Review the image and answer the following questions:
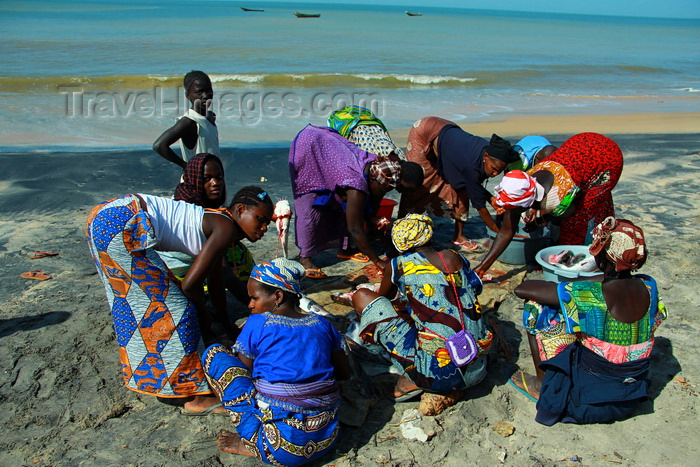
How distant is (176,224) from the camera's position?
9.51 feet

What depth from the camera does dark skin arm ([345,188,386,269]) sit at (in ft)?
14.3

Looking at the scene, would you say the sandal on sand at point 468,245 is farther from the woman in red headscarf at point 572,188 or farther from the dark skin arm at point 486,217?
the woman in red headscarf at point 572,188

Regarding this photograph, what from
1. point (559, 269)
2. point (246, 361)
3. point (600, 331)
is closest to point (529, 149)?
point (559, 269)

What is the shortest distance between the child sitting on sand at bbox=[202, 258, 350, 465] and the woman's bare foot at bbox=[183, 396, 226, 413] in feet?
0.96

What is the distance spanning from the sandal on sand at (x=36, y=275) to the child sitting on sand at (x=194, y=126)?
4.36 ft

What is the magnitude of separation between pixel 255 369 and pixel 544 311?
1.56 metres

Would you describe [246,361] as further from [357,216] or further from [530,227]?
[530,227]

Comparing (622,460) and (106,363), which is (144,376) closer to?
(106,363)

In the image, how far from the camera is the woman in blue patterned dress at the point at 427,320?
2.93 m

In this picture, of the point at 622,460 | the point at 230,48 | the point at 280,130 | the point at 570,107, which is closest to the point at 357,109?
the point at 622,460

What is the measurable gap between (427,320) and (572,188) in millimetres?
1920

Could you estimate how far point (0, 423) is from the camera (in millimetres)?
2834

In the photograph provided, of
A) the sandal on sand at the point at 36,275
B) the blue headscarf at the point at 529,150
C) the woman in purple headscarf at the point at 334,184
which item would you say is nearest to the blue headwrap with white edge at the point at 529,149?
the blue headscarf at the point at 529,150

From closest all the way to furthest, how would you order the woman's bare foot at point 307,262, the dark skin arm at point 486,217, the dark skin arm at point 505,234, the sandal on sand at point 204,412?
the sandal on sand at point 204,412
the dark skin arm at point 505,234
the woman's bare foot at point 307,262
the dark skin arm at point 486,217
